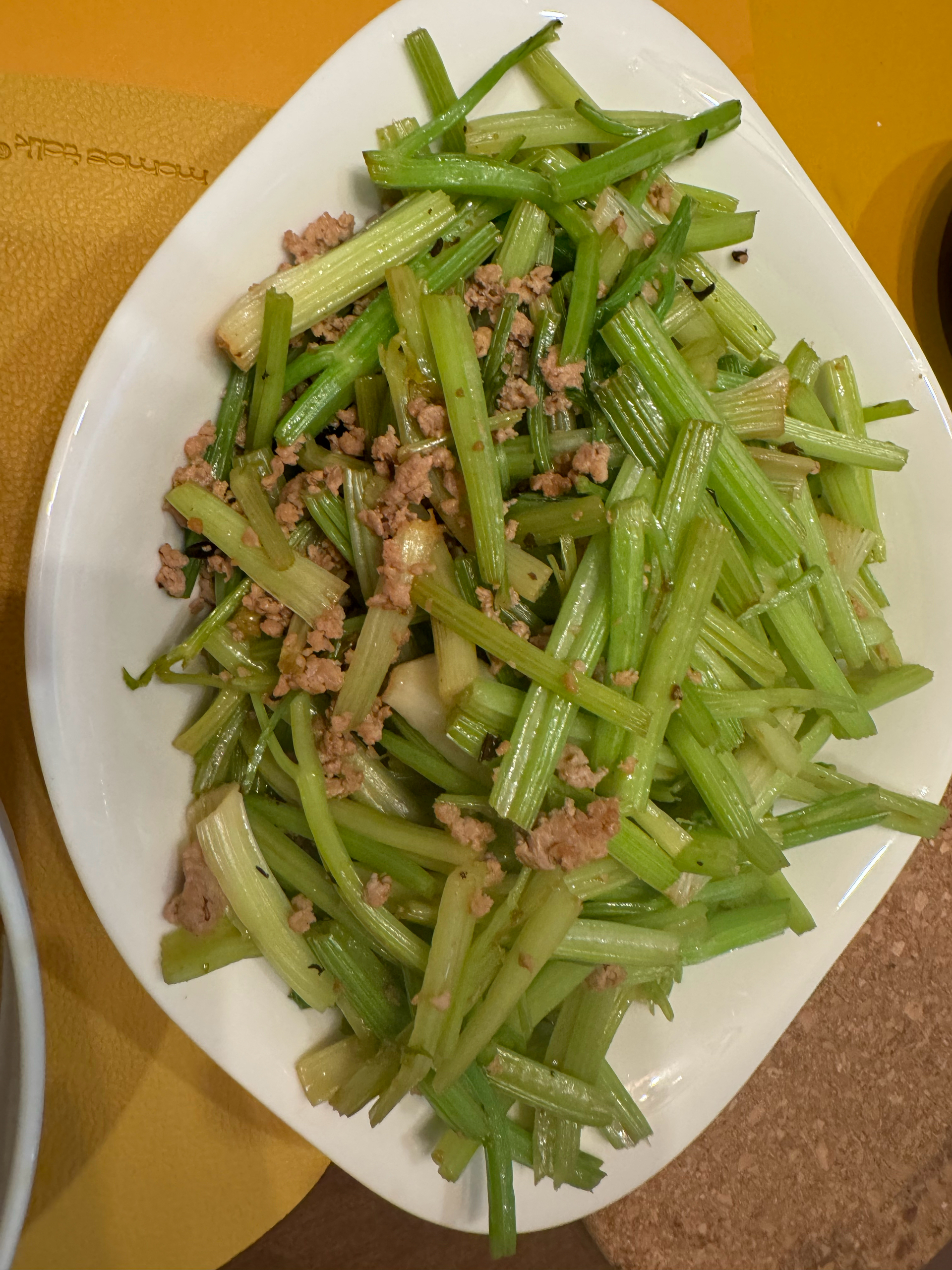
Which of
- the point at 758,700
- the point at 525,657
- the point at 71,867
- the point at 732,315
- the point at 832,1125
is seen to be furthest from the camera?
the point at 832,1125

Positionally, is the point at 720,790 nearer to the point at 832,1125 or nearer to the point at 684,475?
the point at 684,475

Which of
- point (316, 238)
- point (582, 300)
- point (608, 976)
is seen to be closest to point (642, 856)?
point (608, 976)

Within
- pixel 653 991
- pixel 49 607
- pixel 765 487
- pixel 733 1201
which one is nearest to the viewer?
pixel 49 607

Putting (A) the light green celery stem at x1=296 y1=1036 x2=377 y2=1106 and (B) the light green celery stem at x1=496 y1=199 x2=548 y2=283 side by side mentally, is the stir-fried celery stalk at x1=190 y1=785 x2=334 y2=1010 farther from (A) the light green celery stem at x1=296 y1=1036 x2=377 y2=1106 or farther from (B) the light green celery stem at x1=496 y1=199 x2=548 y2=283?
(B) the light green celery stem at x1=496 y1=199 x2=548 y2=283

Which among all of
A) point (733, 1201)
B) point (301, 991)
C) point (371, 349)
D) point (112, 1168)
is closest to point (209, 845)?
point (301, 991)

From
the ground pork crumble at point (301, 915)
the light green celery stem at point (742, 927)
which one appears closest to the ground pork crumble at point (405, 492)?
the ground pork crumble at point (301, 915)

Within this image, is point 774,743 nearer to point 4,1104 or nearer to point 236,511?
point 236,511
